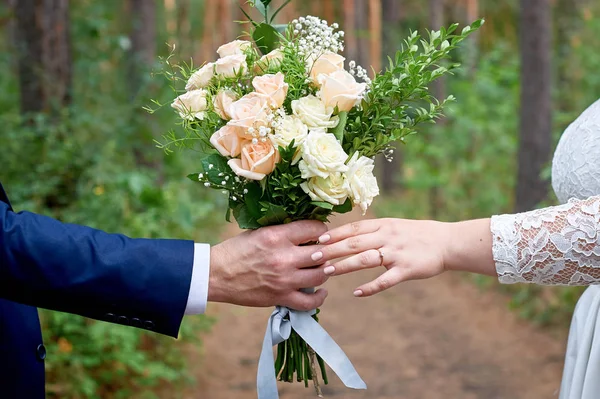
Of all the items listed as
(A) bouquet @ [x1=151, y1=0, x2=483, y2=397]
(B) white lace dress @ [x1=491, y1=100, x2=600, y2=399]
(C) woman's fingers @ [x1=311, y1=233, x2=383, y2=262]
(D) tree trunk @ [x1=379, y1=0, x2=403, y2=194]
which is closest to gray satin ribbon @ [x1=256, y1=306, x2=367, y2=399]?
(A) bouquet @ [x1=151, y1=0, x2=483, y2=397]

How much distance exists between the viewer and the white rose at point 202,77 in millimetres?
2146

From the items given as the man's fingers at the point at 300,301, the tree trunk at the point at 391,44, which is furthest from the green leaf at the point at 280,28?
the tree trunk at the point at 391,44

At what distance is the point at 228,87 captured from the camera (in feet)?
7.04

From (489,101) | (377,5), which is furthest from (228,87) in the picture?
(377,5)

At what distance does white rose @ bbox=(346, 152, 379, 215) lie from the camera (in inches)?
81.2

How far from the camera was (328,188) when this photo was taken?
2.05 m

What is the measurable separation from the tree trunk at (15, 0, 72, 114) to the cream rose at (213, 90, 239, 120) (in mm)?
3744

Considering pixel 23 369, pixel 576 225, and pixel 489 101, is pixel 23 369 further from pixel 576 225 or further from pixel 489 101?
pixel 489 101

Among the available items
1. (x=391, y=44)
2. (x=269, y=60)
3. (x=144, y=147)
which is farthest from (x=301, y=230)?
(x=391, y=44)

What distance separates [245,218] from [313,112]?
0.39 m

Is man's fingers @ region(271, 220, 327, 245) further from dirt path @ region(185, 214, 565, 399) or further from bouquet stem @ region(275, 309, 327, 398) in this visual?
dirt path @ region(185, 214, 565, 399)

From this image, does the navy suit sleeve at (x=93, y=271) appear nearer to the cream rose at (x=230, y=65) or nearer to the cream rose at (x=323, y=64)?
the cream rose at (x=230, y=65)

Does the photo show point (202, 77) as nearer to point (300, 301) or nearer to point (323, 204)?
point (323, 204)

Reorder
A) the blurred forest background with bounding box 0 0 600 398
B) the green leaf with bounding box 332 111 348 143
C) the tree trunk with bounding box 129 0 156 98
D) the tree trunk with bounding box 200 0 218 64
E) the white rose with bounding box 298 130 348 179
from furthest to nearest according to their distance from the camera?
1. the tree trunk with bounding box 200 0 218 64
2. the tree trunk with bounding box 129 0 156 98
3. the blurred forest background with bounding box 0 0 600 398
4. the green leaf with bounding box 332 111 348 143
5. the white rose with bounding box 298 130 348 179
